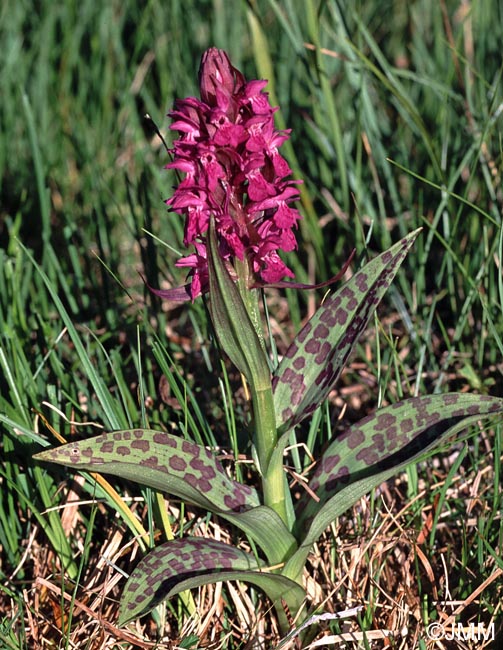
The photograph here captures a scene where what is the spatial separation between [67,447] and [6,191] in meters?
2.15

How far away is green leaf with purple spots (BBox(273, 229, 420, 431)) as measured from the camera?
1662mm

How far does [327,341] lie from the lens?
1.70 meters

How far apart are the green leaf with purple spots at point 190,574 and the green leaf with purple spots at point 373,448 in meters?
0.07

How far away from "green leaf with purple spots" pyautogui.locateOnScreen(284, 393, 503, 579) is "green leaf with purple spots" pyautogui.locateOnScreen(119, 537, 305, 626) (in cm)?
7

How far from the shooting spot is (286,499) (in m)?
1.71

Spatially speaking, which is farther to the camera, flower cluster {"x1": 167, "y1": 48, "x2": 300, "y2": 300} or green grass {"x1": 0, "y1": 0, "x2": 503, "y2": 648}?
green grass {"x1": 0, "y1": 0, "x2": 503, "y2": 648}

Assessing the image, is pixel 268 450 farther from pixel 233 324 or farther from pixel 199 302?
pixel 199 302

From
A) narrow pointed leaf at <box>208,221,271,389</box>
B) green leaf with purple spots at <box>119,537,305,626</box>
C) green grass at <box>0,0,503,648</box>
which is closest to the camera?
narrow pointed leaf at <box>208,221,271,389</box>

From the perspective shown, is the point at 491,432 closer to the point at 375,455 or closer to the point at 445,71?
the point at 375,455
